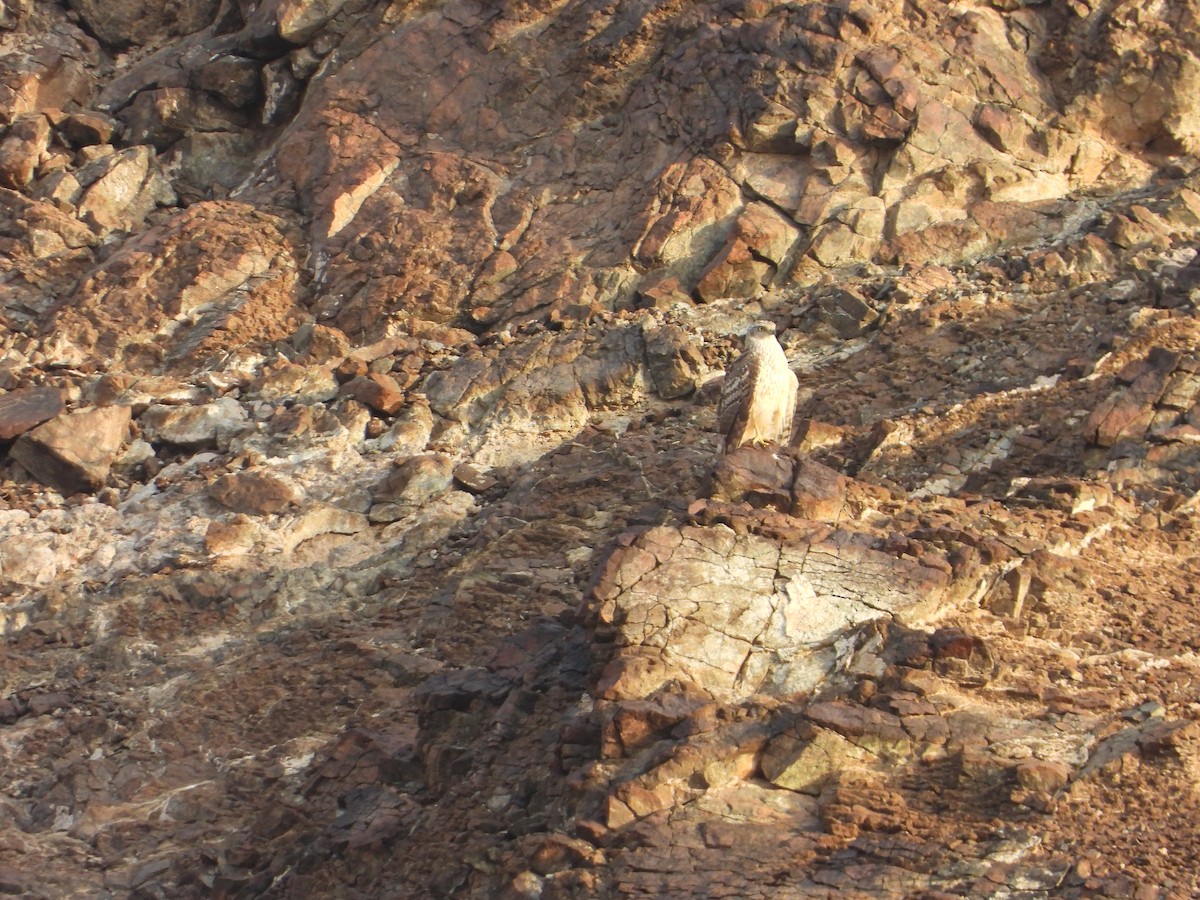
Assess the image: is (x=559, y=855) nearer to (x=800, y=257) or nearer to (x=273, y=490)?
(x=273, y=490)

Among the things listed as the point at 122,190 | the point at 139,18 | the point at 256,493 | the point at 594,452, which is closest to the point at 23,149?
the point at 122,190

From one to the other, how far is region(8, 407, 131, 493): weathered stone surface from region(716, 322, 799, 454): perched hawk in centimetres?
676

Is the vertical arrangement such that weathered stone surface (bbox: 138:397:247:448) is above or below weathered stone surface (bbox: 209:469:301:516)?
below

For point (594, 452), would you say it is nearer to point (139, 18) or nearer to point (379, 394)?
point (379, 394)

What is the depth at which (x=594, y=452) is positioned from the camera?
15.7 meters

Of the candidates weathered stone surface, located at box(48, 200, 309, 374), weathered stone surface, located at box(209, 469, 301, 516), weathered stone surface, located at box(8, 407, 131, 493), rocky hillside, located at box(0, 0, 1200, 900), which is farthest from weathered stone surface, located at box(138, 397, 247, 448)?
weathered stone surface, located at box(48, 200, 309, 374)

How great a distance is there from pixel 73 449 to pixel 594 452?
5042 millimetres

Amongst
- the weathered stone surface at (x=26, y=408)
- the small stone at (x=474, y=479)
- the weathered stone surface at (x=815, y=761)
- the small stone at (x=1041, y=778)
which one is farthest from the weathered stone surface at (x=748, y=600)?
the weathered stone surface at (x=26, y=408)

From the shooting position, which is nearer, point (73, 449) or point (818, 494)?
point (818, 494)

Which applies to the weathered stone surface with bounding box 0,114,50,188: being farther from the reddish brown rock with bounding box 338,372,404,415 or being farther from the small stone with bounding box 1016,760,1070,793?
the small stone with bounding box 1016,760,1070,793

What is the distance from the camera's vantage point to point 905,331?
651 inches

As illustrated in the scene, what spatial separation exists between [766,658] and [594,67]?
11.7 meters

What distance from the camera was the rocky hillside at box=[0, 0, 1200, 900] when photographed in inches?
382

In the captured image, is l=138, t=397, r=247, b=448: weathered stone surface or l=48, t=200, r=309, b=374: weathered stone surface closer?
l=138, t=397, r=247, b=448: weathered stone surface
